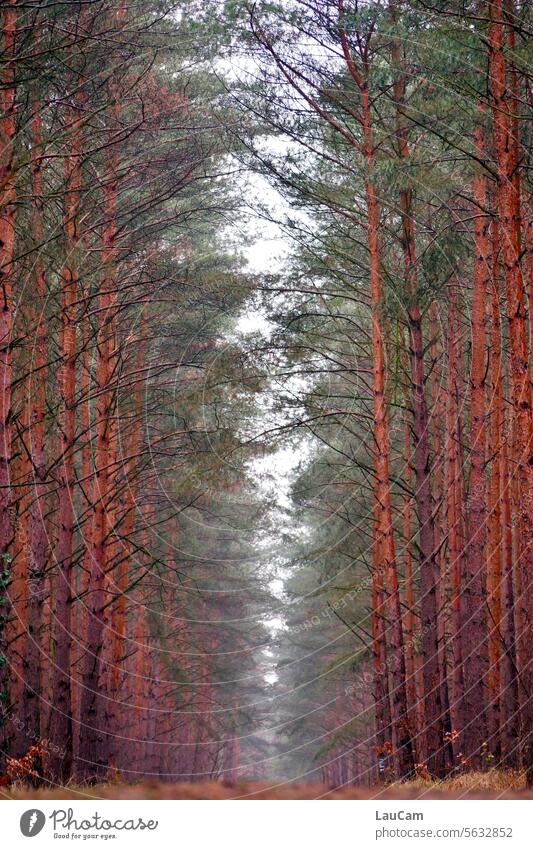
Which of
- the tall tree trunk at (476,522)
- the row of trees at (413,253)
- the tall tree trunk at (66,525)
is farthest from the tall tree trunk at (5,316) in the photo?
the tall tree trunk at (476,522)

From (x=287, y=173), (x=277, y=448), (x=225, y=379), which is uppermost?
(x=287, y=173)

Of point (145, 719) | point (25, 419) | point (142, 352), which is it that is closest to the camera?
point (25, 419)

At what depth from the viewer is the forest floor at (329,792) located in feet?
30.4

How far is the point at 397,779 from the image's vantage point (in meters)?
11.8

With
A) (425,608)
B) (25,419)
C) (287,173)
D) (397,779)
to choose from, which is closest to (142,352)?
(25,419)

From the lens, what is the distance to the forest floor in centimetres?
927

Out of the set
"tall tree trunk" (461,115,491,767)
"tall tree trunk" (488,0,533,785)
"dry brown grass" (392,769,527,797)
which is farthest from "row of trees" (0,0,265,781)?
"dry brown grass" (392,769,527,797)

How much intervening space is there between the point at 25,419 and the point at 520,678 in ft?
25.7

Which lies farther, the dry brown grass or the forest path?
the forest path

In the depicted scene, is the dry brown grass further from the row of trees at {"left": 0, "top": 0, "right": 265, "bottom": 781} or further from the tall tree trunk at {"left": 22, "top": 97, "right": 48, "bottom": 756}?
the tall tree trunk at {"left": 22, "top": 97, "right": 48, "bottom": 756}

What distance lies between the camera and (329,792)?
10.3 m

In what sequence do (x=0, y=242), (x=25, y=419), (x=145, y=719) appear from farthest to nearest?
(x=145, y=719) → (x=25, y=419) → (x=0, y=242)
